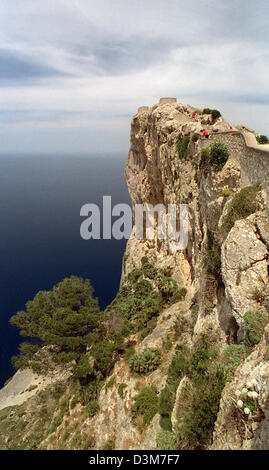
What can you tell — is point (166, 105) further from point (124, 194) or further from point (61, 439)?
point (124, 194)

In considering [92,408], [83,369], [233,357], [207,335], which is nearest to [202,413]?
[233,357]

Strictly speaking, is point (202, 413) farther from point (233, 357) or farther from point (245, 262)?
point (245, 262)

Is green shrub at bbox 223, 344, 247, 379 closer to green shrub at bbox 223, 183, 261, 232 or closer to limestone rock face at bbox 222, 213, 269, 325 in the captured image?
limestone rock face at bbox 222, 213, 269, 325

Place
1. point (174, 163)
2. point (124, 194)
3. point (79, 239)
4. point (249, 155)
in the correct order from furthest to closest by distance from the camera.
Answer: point (124, 194), point (79, 239), point (174, 163), point (249, 155)

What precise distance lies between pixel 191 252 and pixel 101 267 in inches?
1925

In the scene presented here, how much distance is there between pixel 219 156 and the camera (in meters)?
15.1

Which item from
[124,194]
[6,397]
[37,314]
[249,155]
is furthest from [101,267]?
[124,194]

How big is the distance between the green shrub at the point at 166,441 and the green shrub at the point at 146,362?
17.7 ft

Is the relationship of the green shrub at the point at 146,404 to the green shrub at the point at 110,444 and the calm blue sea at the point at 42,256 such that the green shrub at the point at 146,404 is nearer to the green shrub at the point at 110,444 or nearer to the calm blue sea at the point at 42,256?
the green shrub at the point at 110,444

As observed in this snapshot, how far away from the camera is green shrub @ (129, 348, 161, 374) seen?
15.9 meters

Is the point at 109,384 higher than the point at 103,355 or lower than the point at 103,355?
lower

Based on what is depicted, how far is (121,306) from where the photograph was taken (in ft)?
81.3

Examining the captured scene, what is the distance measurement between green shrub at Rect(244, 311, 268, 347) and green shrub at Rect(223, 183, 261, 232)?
187 inches

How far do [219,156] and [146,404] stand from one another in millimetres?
14776
